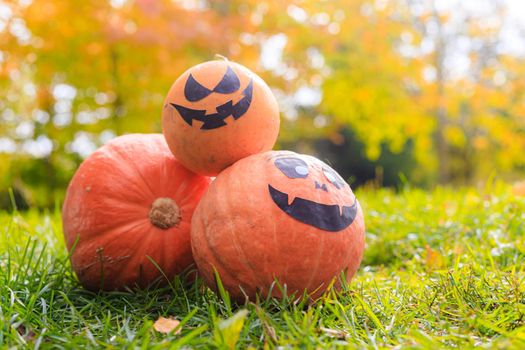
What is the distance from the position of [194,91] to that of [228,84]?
0.15m

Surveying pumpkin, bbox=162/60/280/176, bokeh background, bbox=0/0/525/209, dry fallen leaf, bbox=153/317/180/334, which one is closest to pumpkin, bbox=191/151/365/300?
pumpkin, bbox=162/60/280/176

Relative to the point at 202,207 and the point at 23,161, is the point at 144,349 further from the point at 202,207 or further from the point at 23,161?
the point at 23,161

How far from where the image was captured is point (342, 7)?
8977 millimetres

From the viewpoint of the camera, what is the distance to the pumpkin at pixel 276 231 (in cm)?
186

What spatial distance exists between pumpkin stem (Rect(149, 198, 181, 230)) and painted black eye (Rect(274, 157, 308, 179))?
560mm

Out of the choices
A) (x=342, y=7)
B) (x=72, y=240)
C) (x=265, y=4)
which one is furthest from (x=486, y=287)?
(x=342, y=7)

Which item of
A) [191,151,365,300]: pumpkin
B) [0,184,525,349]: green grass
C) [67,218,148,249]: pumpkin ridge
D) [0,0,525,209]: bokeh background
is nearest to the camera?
[0,184,525,349]: green grass

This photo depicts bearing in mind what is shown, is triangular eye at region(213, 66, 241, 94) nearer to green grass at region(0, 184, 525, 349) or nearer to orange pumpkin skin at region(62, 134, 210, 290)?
orange pumpkin skin at region(62, 134, 210, 290)

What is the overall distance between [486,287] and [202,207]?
1187 millimetres

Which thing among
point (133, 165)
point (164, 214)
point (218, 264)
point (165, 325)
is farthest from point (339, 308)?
point (133, 165)

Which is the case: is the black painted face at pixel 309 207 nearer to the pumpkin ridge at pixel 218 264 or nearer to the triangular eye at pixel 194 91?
the pumpkin ridge at pixel 218 264

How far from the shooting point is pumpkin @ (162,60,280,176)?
2.09 meters

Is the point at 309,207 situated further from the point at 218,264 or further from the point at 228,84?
the point at 228,84

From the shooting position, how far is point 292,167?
199 centimetres
